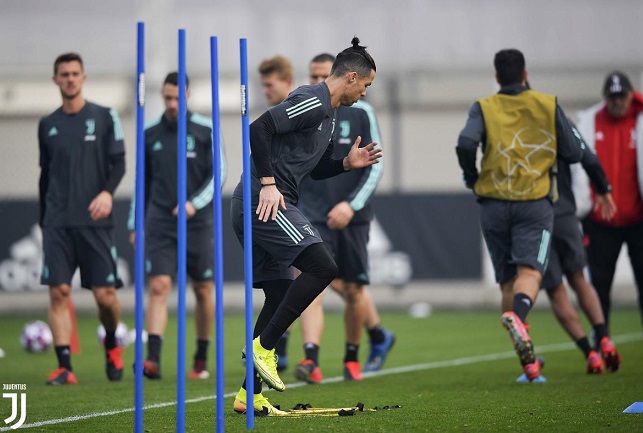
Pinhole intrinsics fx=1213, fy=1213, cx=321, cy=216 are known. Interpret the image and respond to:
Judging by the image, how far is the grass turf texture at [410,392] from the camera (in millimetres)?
6449

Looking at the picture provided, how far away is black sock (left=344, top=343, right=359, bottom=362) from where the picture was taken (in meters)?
9.59

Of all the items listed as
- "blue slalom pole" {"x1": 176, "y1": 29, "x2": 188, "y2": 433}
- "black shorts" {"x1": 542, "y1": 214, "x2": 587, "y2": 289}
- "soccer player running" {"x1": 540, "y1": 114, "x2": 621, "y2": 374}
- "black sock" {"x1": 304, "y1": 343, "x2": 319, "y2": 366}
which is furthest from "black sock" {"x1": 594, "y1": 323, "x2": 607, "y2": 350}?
"blue slalom pole" {"x1": 176, "y1": 29, "x2": 188, "y2": 433}

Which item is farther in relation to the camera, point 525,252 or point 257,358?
point 525,252

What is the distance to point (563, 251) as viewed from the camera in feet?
31.4

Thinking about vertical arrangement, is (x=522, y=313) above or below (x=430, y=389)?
above

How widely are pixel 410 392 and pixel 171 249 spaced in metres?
2.88

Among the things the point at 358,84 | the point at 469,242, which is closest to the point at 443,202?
the point at 469,242

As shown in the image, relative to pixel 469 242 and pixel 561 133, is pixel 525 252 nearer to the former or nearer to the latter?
pixel 561 133

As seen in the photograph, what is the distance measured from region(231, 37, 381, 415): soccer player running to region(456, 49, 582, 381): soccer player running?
1.99 m

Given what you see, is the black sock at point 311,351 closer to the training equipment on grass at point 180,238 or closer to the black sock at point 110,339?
the black sock at point 110,339

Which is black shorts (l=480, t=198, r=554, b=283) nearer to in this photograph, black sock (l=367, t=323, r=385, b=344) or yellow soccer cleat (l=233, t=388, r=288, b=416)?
black sock (l=367, t=323, r=385, b=344)

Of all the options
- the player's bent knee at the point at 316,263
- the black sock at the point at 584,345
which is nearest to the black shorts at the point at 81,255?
the player's bent knee at the point at 316,263

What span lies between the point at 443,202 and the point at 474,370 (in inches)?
328

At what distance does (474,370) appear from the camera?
10156mm
